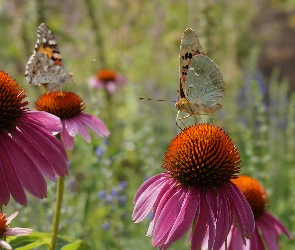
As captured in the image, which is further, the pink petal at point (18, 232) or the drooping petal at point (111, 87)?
→ the drooping petal at point (111, 87)

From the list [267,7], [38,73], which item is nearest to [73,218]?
[38,73]

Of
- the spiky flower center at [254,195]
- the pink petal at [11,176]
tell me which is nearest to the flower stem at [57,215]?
the pink petal at [11,176]

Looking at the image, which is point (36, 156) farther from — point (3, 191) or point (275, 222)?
point (275, 222)

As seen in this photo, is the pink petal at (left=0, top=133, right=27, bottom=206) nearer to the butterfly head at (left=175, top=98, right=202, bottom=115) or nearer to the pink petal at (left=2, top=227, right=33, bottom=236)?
the pink petal at (left=2, top=227, right=33, bottom=236)

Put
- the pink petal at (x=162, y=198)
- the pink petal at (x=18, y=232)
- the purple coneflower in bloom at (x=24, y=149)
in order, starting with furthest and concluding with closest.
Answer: the pink petal at (x=162, y=198), the purple coneflower in bloom at (x=24, y=149), the pink petal at (x=18, y=232)

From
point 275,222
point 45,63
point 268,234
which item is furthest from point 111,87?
point 268,234

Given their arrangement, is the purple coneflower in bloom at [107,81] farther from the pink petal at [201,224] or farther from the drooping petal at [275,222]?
the pink petal at [201,224]
